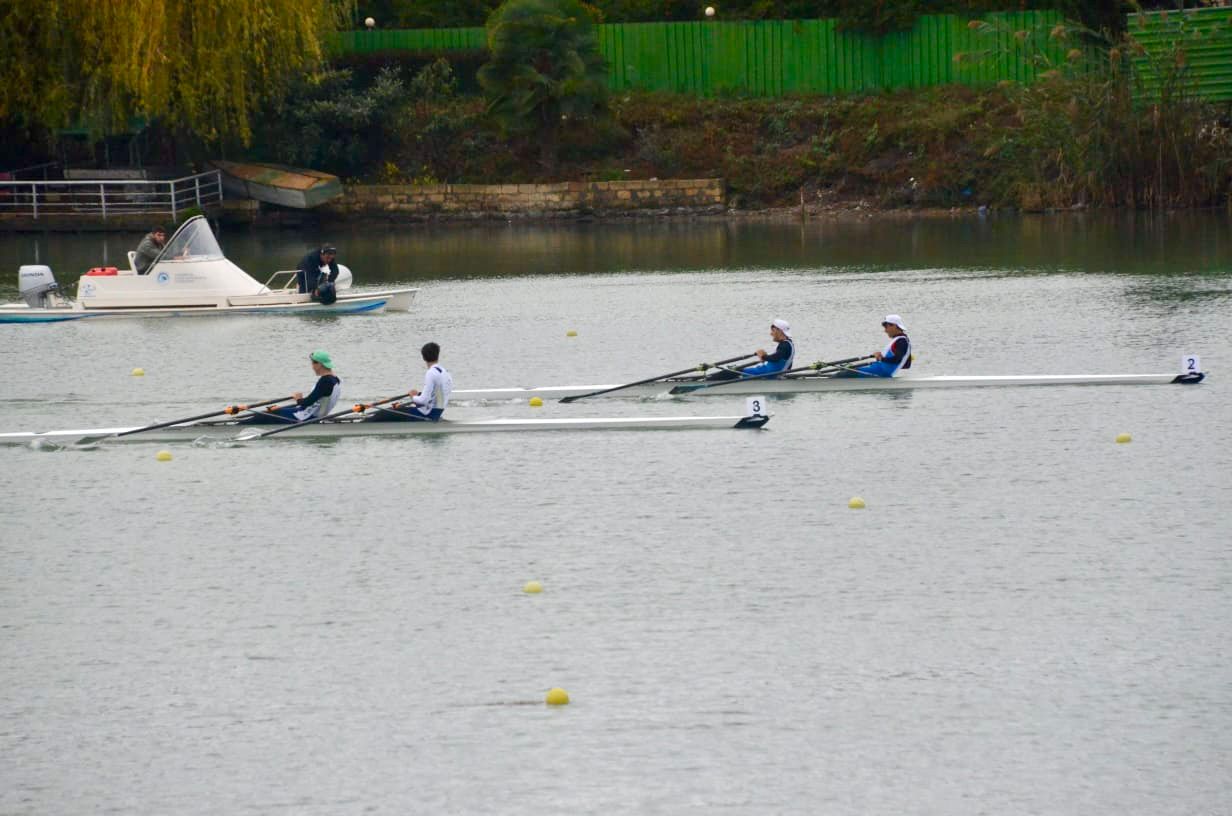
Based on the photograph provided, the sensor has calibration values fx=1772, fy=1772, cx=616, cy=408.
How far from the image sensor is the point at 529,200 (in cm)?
5525

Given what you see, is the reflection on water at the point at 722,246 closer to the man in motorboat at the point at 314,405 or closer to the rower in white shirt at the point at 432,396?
the man in motorboat at the point at 314,405

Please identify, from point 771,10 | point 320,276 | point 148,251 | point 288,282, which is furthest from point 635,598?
point 771,10

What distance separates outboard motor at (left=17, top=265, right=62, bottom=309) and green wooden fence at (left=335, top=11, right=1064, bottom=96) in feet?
74.6

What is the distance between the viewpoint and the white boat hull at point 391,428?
22.1 meters

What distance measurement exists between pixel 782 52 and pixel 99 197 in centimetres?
2173

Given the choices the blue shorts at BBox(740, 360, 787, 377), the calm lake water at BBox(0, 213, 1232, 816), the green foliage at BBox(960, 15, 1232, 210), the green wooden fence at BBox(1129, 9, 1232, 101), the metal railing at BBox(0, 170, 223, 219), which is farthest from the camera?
the metal railing at BBox(0, 170, 223, 219)

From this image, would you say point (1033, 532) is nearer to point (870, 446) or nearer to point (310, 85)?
point (870, 446)

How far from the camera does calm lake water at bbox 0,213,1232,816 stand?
465 inches

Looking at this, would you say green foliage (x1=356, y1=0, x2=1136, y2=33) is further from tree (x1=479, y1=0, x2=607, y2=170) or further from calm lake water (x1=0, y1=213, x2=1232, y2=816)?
calm lake water (x1=0, y1=213, x2=1232, y2=816)

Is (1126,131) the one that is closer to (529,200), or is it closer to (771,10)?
(771,10)

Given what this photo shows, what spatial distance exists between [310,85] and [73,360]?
26193mm

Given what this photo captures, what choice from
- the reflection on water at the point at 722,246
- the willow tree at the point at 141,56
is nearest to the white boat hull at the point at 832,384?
the reflection on water at the point at 722,246

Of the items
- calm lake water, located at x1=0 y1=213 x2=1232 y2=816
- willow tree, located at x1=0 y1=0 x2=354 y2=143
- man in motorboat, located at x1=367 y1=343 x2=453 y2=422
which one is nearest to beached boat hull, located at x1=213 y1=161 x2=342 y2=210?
willow tree, located at x1=0 y1=0 x2=354 y2=143

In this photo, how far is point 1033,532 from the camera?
17.2 metres
